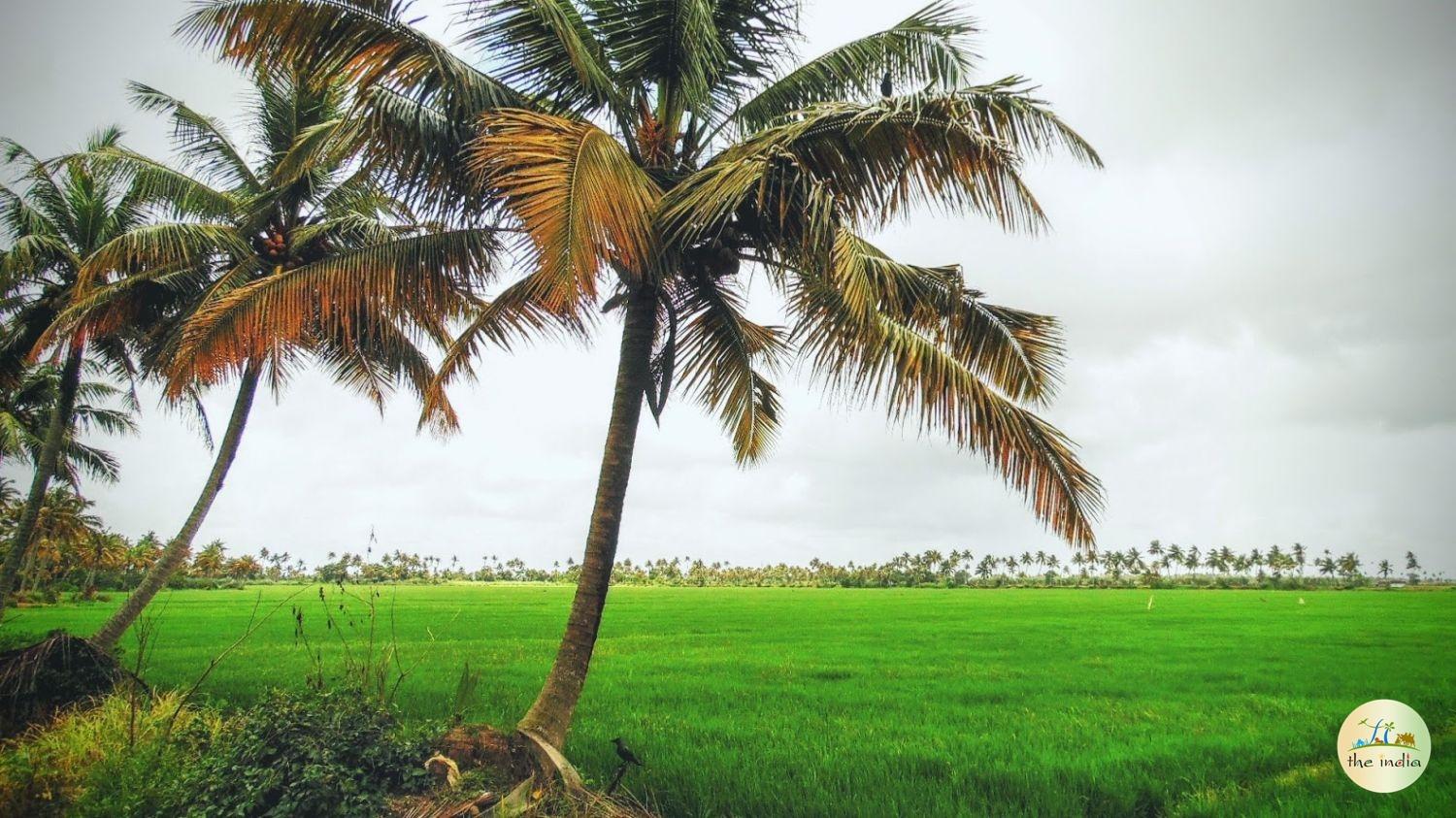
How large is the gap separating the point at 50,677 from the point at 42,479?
6.15 m

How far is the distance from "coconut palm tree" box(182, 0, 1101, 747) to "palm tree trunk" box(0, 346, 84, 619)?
794 centimetres

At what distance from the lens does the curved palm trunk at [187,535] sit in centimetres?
853

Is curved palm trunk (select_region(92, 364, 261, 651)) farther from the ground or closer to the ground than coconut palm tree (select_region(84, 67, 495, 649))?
closer to the ground

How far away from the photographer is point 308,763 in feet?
11.8

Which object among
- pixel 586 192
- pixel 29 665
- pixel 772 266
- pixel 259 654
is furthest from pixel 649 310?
pixel 259 654

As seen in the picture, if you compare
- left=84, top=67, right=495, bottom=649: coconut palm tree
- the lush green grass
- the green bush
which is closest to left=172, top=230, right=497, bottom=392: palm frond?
left=84, top=67, right=495, bottom=649: coconut palm tree

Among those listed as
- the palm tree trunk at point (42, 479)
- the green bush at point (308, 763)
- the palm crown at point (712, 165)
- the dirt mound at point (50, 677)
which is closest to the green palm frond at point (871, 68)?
the palm crown at point (712, 165)

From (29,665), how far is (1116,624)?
26.0 metres

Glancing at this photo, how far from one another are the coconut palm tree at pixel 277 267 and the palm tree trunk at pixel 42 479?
1.30 m

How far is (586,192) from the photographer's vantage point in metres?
3.93

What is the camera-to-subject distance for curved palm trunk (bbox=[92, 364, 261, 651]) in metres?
8.53

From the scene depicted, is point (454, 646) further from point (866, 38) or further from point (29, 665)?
point (866, 38)

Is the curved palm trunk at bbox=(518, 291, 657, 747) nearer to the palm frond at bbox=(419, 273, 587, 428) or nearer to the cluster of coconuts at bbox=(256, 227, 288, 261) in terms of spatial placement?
the palm frond at bbox=(419, 273, 587, 428)

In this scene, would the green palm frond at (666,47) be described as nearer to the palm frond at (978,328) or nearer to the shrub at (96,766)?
the palm frond at (978,328)
